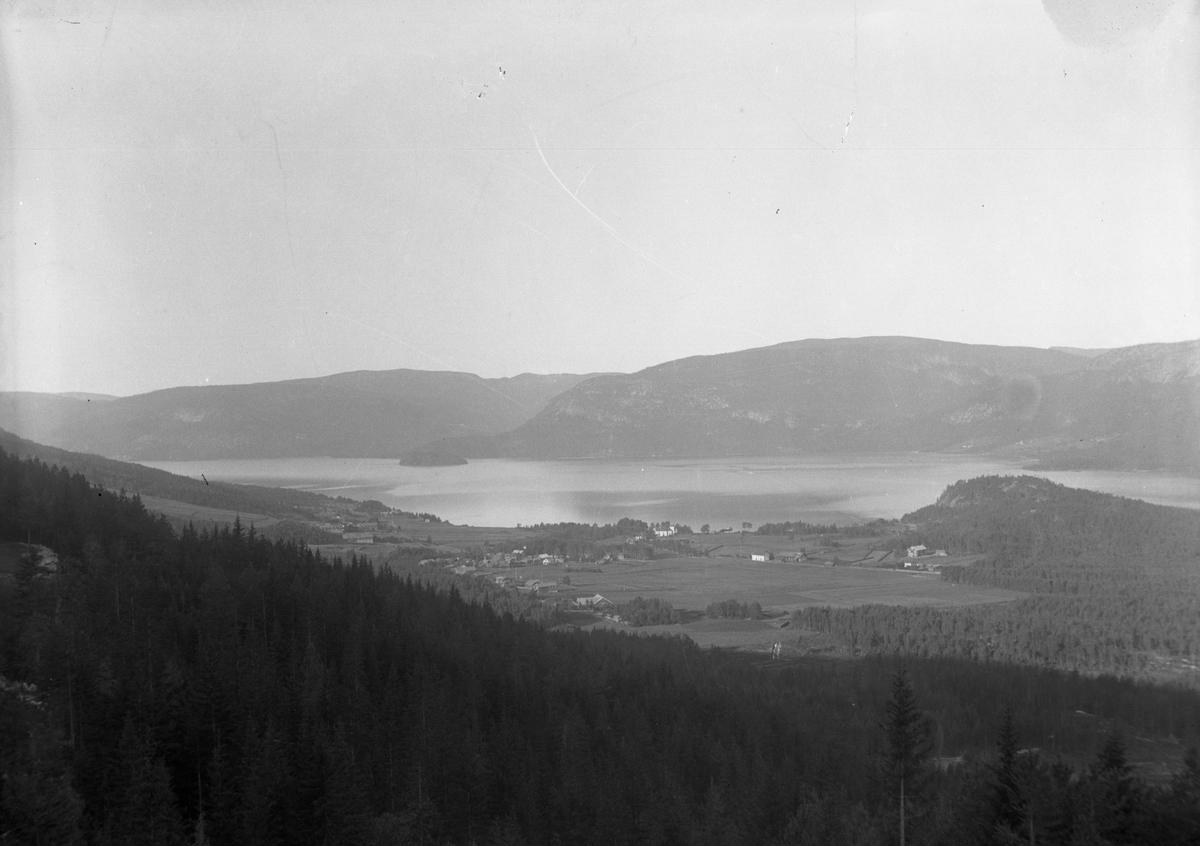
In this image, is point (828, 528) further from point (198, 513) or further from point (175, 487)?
point (175, 487)

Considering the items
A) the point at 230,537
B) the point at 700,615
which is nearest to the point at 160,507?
the point at 230,537

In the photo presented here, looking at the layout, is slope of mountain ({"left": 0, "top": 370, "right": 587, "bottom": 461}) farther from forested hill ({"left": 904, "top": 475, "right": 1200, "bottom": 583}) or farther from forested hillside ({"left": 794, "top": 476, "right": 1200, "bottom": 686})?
forested hillside ({"left": 794, "top": 476, "right": 1200, "bottom": 686})

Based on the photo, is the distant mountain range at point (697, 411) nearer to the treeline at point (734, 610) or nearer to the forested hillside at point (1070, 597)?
the forested hillside at point (1070, 597)

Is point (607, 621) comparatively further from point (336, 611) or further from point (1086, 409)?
point (1086, 409)

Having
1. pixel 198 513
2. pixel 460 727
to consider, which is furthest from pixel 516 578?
pixel 460 727

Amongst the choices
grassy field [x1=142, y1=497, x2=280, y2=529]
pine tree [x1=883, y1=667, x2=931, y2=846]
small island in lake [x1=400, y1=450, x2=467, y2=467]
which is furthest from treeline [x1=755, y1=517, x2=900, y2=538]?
small island in lake [x1=400, y1=450, x2=467, y2=467]

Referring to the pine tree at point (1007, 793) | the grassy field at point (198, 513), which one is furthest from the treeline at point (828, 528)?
the pine tree at point (1007, 793)
